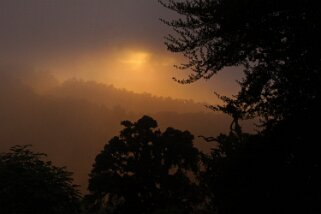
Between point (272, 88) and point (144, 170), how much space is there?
28853mm

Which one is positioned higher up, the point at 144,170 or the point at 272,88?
the point at 144,170

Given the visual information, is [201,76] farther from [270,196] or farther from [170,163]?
[170,163]

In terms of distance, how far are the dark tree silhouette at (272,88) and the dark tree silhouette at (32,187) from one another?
19641mm

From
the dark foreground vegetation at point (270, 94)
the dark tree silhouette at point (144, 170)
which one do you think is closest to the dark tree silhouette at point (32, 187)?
the dark tree silhouette at point (144, 170)

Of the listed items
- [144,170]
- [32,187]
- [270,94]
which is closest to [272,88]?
[270,94]

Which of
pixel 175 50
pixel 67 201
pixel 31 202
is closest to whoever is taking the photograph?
pixel 175 50

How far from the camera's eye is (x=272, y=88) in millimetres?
11875

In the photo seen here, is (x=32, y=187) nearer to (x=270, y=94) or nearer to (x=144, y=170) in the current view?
(x=144, y=170)

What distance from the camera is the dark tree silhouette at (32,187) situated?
29455 mm

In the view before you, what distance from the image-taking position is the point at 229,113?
1305cm

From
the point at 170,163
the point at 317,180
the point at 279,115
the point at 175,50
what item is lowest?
the point at 317,180

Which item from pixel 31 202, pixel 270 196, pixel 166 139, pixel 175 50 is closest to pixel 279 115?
pixel 270 196

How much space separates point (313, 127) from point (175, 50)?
414 centimetres

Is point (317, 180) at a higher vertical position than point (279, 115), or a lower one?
lower
